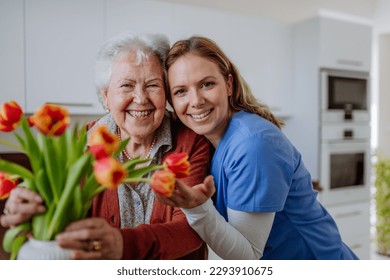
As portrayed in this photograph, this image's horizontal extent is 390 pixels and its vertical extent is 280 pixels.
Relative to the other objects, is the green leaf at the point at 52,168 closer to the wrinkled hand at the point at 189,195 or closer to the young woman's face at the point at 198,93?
the wrinkled hand at the point at 189,195

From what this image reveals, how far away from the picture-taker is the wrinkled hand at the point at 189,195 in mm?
465

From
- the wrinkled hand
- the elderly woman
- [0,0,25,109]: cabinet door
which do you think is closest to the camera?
the wrinkled hand

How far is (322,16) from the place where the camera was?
3.04 feet

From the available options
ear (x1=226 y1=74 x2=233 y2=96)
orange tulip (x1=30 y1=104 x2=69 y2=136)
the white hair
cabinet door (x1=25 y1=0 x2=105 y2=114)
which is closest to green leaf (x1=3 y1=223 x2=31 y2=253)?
orange tulip (x1=30 y1=104 x2=69 y2=136)

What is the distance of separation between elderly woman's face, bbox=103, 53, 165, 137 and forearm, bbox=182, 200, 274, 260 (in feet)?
0.65

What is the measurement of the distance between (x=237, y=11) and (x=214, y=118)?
532mm

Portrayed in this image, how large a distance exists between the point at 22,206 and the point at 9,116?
0.33 ft

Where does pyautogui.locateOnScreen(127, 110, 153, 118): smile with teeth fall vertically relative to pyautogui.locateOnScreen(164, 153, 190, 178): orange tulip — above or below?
above

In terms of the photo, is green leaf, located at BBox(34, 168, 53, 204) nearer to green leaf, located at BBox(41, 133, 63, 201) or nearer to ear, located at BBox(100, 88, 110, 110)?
green leaf, located at BBox(41, 133, 63, 201)

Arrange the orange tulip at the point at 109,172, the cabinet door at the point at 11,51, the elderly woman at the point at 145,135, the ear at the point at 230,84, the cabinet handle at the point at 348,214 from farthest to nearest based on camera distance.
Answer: the cabinet handle at the point at 348,214, the cabinet door at the point at 11,51, the ear at the point at 230,84, the elderly woman at the point at 145,135, the orange tulip at the point at 109,172

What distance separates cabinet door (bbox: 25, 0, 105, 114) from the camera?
0.94 m

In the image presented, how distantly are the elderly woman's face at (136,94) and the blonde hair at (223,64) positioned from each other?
0.03m

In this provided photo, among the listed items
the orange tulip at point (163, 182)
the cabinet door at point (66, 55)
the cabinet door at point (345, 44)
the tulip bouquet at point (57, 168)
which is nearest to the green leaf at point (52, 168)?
the tulip bouquet at point (57, 168)

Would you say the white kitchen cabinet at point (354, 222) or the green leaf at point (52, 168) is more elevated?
the green leaf at point (52, 168)
